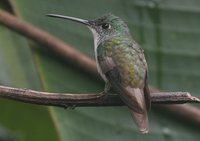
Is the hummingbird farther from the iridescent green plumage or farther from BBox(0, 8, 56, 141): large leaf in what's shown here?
BBox(0, 8, 56, 141): large leaf

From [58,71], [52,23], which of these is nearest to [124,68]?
[58,71]

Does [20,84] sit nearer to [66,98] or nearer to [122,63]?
[122,63]

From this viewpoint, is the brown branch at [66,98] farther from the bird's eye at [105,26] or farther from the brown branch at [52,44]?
the bird's eye at [105,26]

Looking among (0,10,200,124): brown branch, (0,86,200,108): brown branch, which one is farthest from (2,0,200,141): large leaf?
(0,86,200,108): brown branch

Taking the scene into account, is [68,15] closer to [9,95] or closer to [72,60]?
[72,60]

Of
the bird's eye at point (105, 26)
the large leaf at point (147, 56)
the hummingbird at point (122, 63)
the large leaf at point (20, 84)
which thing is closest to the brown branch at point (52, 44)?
the hummingbird at point (122, 63)
